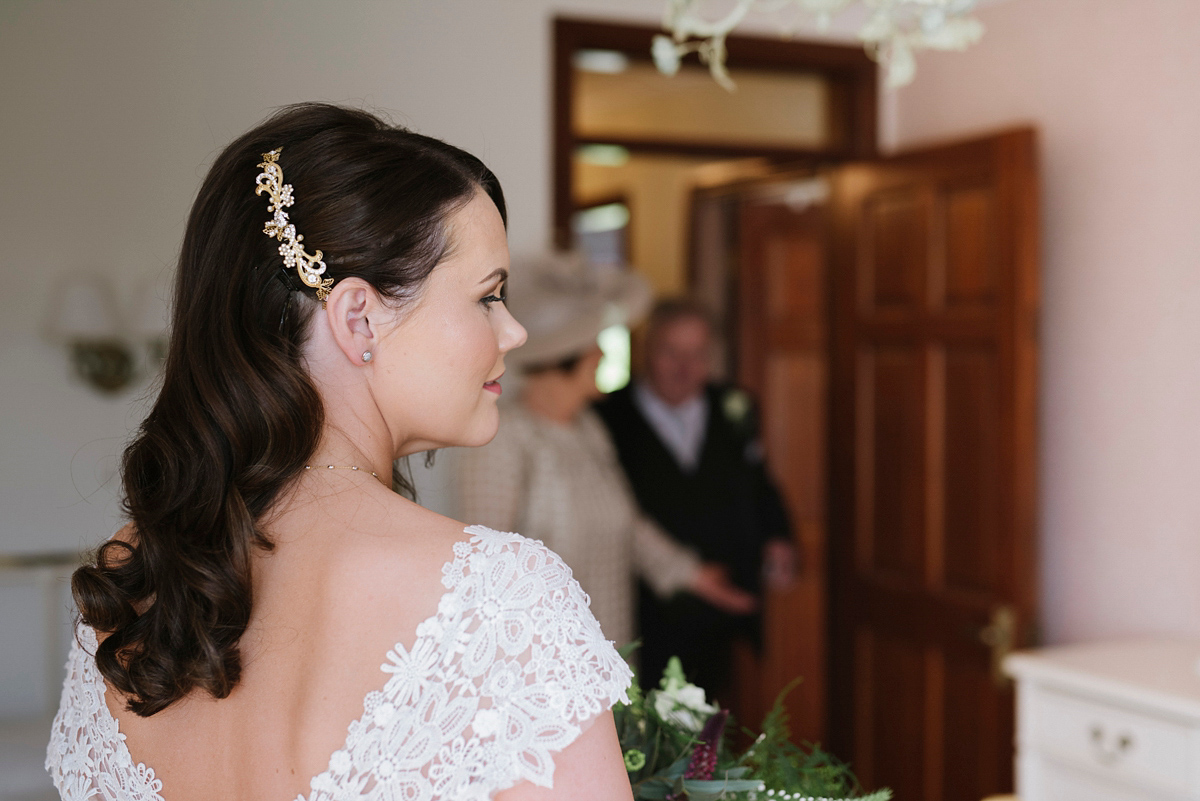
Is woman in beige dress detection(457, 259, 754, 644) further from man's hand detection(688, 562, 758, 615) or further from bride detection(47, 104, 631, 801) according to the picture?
bride detection(47, 104, 631, 801)

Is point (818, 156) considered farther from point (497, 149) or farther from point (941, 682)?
point (941, 682)

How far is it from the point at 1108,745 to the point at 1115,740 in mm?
23

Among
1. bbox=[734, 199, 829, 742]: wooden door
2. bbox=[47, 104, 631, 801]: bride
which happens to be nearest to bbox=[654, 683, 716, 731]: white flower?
bbox=[47, 104, 631, 801]: bride

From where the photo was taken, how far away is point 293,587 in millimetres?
914

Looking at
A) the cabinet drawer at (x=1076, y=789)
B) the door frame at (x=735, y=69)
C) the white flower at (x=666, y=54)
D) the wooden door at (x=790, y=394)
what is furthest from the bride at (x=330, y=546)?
the wooden door at (x=790, y=394)

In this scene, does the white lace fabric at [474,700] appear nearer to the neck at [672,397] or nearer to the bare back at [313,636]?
the bare back at [313,636]

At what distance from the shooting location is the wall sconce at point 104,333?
2.90 meters

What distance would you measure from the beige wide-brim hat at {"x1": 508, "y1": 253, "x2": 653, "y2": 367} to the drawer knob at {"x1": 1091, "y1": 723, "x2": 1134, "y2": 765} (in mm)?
1644

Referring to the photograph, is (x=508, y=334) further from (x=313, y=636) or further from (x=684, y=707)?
(x=684, y=707)

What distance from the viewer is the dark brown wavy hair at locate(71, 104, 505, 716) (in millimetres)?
937

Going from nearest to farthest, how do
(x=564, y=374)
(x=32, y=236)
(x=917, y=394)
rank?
1. (x=32, y=236)
2. (x=564, y=374)
3. (x=917, y=394)

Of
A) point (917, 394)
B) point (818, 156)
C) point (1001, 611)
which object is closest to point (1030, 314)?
point (917, 394)

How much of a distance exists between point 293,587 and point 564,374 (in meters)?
2.30

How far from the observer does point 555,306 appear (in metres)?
3.26
